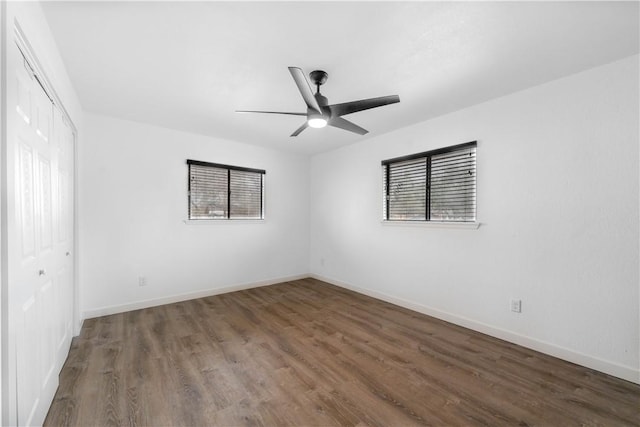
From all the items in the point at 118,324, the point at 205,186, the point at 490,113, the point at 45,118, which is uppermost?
the point at 490,113

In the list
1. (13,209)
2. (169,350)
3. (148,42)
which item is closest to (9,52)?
(13,209)

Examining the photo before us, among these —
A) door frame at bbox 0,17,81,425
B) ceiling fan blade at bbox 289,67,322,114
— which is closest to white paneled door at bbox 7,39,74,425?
door frame at bbox 0,17,81,425

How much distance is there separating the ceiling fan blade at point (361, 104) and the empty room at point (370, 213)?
0.02m

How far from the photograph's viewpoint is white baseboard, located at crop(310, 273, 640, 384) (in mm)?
2117

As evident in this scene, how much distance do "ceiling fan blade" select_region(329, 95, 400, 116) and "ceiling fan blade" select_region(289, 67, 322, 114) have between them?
5.7 inches

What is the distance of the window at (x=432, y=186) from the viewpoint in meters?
3.13

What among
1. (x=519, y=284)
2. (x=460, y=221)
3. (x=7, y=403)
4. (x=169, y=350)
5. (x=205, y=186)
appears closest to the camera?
(x=7, y=403)

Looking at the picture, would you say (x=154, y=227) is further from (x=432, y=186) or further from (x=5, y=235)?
(x=432, y=186)

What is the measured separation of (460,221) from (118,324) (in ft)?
13.7

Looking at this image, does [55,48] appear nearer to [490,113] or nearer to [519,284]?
[490,113]

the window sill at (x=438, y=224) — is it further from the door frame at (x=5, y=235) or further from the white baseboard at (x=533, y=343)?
the door frame at (x=5, y=235)

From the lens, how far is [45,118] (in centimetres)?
180

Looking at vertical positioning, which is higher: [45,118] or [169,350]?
[45,118]

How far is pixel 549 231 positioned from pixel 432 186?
4.26 feet
